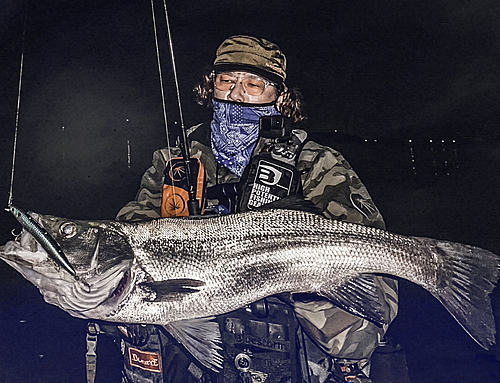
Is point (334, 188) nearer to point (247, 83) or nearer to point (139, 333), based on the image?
point (247, 83)

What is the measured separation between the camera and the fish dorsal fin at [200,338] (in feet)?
6.11

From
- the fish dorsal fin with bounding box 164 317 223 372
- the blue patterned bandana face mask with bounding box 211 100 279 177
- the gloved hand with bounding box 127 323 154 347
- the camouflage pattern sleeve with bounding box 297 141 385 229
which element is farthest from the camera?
the blue patterned bandana face mask with bounding box 211 100 279 177

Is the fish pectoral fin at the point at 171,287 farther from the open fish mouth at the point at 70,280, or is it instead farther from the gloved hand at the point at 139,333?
the gloved hand at the point at 139,333

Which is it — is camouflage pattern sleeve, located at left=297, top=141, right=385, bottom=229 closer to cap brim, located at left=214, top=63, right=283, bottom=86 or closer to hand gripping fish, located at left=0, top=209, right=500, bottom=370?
hand gripping fish, located at left=0, top=209, right=500, bottom=370

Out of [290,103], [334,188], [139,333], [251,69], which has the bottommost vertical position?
[139,333]

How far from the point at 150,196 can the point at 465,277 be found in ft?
4.62

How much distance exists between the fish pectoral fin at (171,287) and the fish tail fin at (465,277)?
88cm

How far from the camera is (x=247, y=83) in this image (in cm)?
240

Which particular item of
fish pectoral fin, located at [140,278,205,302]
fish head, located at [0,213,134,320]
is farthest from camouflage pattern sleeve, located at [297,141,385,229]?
fish head, located at [0,213,134,320]

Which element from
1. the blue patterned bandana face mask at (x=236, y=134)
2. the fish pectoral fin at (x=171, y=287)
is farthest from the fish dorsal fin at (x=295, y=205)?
the blue patterned bandana face mask at (x=236, y=134)

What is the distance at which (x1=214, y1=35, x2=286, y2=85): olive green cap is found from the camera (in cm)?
238

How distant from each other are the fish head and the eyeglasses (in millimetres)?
978

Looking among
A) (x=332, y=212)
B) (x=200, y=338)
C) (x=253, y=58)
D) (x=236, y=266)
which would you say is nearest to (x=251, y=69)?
(x=253, y=58)

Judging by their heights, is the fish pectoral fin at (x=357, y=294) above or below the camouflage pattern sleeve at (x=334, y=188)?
below
